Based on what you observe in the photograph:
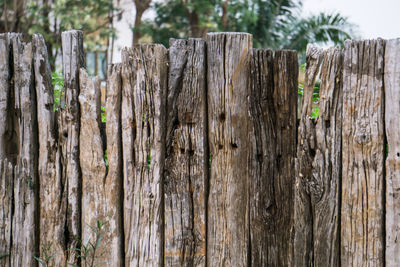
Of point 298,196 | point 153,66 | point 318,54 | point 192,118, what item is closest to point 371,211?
point 298,196

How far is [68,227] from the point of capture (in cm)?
320

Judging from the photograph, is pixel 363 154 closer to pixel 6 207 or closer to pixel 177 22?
pixel 6 207

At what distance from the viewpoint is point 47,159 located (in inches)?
127

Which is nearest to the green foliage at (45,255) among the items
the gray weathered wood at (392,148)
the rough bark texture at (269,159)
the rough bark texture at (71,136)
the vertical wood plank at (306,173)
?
the rough bark texture at (71,136)

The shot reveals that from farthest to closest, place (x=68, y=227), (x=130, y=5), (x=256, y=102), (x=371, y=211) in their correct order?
1. (x=130, y=5)
2. (x=68, y=227)
3. (x=256, y=102)
4. (x=371, y=211)

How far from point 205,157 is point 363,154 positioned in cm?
101

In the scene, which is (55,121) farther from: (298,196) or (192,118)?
(298,196)

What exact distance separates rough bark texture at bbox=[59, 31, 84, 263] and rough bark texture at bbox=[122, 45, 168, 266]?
0.36m

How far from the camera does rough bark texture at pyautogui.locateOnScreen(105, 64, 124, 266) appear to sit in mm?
3096

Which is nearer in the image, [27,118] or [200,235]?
[200,235]

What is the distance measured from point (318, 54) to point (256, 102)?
0.49 meters

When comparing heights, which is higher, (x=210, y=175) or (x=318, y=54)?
(x=318, y=54)

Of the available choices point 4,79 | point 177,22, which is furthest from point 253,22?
point 4,79

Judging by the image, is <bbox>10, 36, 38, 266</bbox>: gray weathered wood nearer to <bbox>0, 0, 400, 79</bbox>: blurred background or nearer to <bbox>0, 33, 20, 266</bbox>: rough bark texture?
<bbox>0, 33, 20, 266</bbox>: rough bark texture
